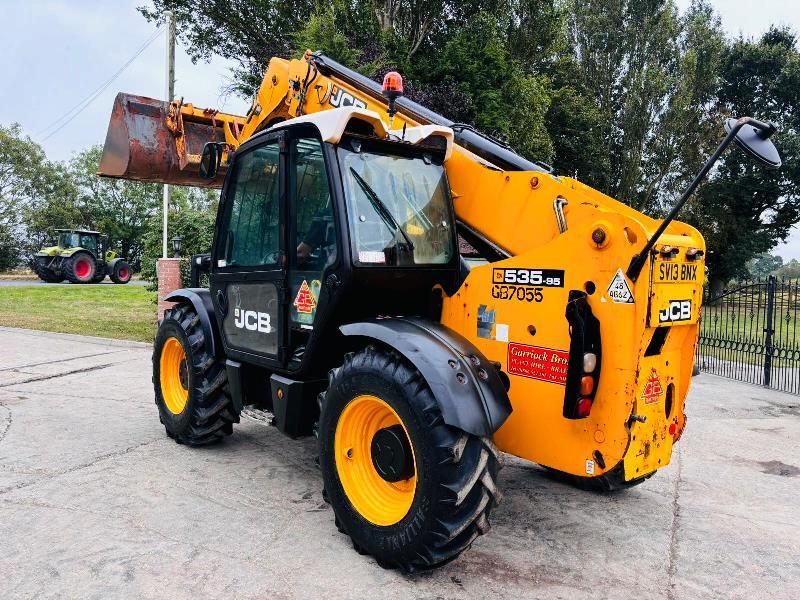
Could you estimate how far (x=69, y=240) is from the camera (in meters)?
29.8

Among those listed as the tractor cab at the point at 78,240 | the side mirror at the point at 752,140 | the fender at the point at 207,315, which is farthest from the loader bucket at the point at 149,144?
the tractor cab at the point at 78,240

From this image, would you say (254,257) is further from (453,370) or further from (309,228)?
(453,370)

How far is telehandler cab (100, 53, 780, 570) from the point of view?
303cm

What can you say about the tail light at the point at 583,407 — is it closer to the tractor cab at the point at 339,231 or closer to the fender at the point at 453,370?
the fender at the point at 453,370

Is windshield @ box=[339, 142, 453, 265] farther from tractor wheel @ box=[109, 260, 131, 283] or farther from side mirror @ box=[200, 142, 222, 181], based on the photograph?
tractor wheel @ box=[109, 260, 131, 283]

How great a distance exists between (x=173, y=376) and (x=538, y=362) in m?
3.50

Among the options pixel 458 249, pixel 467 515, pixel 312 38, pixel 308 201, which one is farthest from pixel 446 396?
pixel 312 38

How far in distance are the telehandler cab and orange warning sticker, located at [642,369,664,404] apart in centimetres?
1

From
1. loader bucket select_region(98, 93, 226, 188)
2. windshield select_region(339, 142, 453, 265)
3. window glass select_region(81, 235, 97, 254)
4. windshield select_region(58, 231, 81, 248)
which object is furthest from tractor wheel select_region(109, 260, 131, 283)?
windshield select_region(339, 142, 453, 265)

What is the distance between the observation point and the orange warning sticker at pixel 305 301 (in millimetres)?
3875

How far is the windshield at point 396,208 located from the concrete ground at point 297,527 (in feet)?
5.40

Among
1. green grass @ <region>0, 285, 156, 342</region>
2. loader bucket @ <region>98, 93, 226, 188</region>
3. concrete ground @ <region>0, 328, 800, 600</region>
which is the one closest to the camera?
concrete ground @ <region>0, 328, 800, 600</region>

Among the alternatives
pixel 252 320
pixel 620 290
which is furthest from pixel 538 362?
pixel 252 320

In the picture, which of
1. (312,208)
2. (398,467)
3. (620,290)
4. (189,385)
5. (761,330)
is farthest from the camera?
(761,330)
